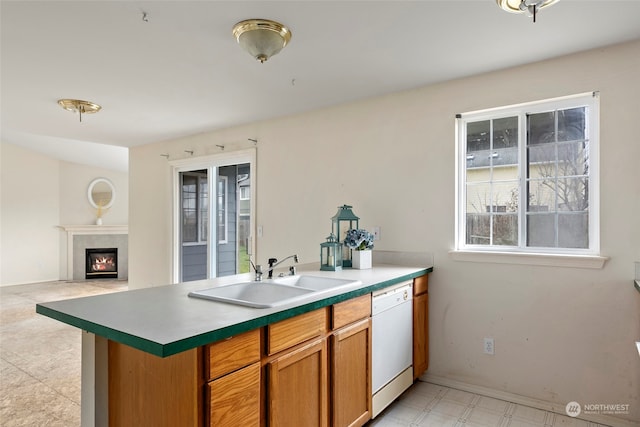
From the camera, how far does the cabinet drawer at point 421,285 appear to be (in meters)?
2.70

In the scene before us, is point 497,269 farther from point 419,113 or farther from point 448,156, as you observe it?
Result: point 419,113

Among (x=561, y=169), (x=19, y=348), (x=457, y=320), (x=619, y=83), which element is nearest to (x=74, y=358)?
(x=19, y=348)

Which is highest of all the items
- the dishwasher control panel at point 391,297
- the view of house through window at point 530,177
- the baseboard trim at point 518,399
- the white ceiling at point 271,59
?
the white ceiling at point 271,59

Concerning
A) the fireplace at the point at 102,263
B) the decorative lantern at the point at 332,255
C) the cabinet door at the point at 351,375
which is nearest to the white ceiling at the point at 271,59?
the decorative lantern at the point at 332,255

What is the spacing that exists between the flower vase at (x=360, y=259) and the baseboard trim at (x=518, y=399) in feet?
3.19

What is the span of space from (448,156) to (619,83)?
1.05m

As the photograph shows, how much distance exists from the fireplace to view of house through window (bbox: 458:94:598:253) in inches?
303

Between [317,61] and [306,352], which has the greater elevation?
[317,61]

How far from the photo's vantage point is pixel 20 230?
734 centimetres

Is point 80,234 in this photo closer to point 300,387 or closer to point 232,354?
point 300,387

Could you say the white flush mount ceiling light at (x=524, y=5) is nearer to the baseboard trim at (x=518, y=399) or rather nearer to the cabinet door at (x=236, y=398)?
the cabinet door at (x=236, y=398)

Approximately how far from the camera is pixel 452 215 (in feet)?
9.32

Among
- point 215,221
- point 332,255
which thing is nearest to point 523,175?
point 332,255

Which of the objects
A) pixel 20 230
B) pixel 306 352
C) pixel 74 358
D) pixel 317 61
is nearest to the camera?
pixel 306 352
